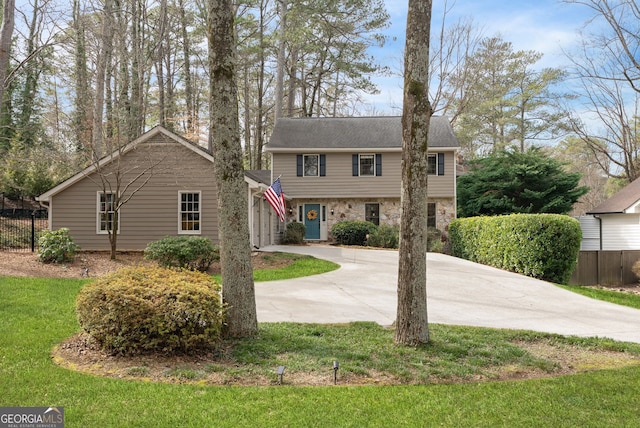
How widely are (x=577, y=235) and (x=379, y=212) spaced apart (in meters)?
11.2

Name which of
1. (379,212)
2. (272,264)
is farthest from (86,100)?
(379,212)

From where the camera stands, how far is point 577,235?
12.5 m

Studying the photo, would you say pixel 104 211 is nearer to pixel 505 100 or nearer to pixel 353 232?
pixel 353 232

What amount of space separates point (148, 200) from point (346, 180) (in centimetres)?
968

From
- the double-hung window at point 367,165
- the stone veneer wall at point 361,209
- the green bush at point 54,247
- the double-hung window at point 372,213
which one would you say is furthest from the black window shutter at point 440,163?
the green bush at point 54,247

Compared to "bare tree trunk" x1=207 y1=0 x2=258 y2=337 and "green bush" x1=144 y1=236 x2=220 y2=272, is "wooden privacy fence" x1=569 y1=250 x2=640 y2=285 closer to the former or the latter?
"green bush" x1=144 y1=236 x2=220 y2=272

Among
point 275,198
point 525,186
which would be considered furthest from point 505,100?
point 275,198

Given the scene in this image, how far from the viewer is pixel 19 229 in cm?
1745

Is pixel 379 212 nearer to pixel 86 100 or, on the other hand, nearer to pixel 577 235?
pixel 577 235

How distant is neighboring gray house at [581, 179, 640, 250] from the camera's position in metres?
18.5

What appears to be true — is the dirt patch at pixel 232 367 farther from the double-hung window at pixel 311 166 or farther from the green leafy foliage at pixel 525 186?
the double-hung window at pixel 311 166

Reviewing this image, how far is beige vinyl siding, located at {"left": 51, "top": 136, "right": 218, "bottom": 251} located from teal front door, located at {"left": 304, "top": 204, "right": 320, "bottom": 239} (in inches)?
281

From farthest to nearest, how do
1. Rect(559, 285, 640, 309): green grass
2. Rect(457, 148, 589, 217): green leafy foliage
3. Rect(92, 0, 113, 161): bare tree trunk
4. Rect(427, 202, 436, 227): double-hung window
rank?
1. Rect(427, 202, 436, 227): double-hung window
2. Rect(457, 148, 589, 217): green leafy foliage
3. Rect(92, 0, 113, 161): bare tree trunk
4. Rect(559, 285, 640, 309): green grass

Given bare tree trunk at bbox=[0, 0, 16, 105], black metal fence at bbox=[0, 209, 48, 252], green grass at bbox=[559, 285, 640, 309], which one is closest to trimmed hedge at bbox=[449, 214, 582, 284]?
green grass at bbox=[559, 285, 640, 309]
